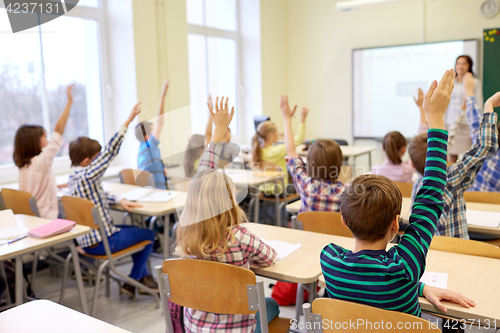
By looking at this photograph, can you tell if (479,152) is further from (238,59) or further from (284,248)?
(238,59)

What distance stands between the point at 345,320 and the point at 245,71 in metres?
5.40

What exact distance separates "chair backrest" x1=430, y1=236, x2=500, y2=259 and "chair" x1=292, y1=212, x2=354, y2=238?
415 millimetres

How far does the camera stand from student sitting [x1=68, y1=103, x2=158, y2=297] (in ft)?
8.56

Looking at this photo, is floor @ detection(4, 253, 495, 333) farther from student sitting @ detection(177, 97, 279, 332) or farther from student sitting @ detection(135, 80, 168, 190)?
student sitting @ detection(135, 80, 168, 190)

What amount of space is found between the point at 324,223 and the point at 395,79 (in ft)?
13.5

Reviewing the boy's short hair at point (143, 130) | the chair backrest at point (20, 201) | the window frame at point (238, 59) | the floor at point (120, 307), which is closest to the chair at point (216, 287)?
the boy's short hair at point (143, 130)

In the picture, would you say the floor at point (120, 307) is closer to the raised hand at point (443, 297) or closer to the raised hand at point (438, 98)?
the raised hand at point (443, 297)

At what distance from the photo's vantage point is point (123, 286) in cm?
289

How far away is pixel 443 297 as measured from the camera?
1.28 meters

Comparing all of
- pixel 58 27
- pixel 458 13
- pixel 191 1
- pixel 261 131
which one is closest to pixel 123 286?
pixel 261 131

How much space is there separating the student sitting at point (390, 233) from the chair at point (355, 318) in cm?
7

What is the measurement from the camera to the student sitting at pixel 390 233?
1.10m

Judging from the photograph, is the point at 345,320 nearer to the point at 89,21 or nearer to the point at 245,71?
the point at 89,21

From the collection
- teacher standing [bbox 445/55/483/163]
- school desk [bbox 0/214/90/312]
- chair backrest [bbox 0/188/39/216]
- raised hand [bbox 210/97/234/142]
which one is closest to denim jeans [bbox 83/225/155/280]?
school desk [bbox 0/214/90/312]
